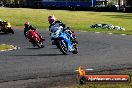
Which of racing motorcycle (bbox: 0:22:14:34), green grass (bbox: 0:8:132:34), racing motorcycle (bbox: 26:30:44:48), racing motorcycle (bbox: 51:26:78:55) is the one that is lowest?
green grass (bbox: 0:8:132:34)

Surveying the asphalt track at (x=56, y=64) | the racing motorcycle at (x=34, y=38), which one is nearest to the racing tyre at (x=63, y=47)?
the asphalt track at (x=56, y=64)

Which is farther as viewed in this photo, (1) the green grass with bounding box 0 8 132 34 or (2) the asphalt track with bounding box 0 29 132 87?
(1) the green grass with bounding box 0 8 132 34

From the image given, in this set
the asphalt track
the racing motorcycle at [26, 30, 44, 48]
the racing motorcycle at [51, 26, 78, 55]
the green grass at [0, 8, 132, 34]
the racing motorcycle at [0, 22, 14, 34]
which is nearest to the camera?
the asphalt track

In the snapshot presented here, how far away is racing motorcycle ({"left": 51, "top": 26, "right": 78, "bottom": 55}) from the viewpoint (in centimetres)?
1923

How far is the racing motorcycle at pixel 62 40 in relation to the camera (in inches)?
757

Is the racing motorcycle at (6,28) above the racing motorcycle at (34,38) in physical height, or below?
below

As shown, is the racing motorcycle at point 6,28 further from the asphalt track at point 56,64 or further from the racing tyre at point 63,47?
the racing tyre at point 63,47

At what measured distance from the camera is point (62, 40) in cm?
1941

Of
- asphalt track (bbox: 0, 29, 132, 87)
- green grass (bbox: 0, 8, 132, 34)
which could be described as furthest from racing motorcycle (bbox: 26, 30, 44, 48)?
green grass (bbox: 0, 8, 132, 34)

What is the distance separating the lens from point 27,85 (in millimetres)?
11617

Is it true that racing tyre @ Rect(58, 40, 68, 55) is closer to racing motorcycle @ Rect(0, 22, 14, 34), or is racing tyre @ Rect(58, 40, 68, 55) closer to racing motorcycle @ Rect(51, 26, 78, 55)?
racing motorcycle @ Rect(51, 26, 78, 55)

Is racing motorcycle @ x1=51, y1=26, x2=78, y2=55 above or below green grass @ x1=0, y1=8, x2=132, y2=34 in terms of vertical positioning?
above

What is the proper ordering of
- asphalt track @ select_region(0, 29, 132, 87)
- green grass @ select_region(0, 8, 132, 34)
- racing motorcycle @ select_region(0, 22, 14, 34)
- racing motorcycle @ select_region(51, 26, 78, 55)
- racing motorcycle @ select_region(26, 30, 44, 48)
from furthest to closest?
green grass @ select_region(0, 8, 132, 34), racing motorcycle @ select_region(0, 22, 14, 34), racing motorcycle @ select_region(26, 30, 44, 48), racing motorcycle @ select_region(51, 26, 78, 55), asphalt track @ select_region(0, 29, 132, 87)

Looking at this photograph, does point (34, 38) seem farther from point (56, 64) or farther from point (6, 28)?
point (6, 28)
